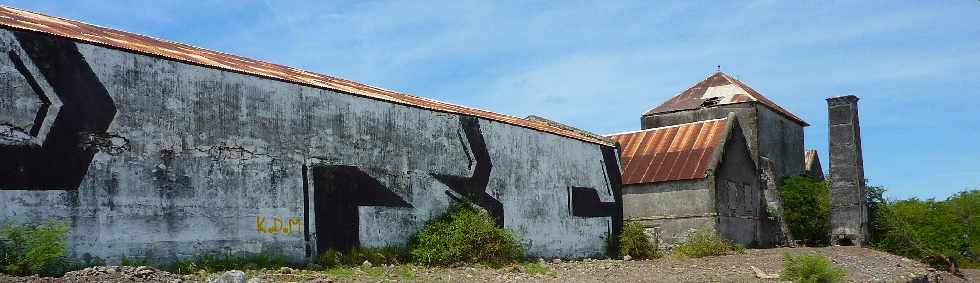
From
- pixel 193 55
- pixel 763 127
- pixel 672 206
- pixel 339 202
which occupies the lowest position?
pixel 672 206

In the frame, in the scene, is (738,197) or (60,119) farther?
(738,197)

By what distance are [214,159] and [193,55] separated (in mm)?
2119

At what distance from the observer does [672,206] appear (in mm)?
26391

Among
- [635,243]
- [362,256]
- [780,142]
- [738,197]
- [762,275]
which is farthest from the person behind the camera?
[780,142]

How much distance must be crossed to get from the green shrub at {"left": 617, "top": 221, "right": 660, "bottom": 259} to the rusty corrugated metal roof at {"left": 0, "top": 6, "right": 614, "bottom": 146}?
502cm

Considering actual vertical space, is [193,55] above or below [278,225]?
above

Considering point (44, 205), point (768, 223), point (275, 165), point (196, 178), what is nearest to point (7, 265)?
point (44, 205)

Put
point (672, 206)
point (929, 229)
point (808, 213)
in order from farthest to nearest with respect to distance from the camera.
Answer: point (808, 213)
point (929, 229)
point (672, 206)

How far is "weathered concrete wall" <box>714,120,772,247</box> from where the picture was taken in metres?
26.4

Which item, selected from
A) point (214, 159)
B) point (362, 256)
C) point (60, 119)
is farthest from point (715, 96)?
point (60, 119)

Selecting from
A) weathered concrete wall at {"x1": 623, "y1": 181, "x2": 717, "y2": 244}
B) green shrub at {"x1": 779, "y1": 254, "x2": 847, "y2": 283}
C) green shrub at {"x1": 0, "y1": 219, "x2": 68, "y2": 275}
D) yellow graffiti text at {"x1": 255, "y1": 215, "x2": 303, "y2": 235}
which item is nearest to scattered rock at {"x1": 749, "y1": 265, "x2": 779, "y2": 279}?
green shrub at {"x1": 779, "y1": 254, "x2": 847, "y2": 283}

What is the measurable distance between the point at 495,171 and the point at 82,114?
948 cm

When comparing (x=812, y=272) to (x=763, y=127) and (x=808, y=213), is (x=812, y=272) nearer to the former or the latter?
(x=808, y=213)

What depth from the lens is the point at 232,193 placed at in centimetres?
1372
